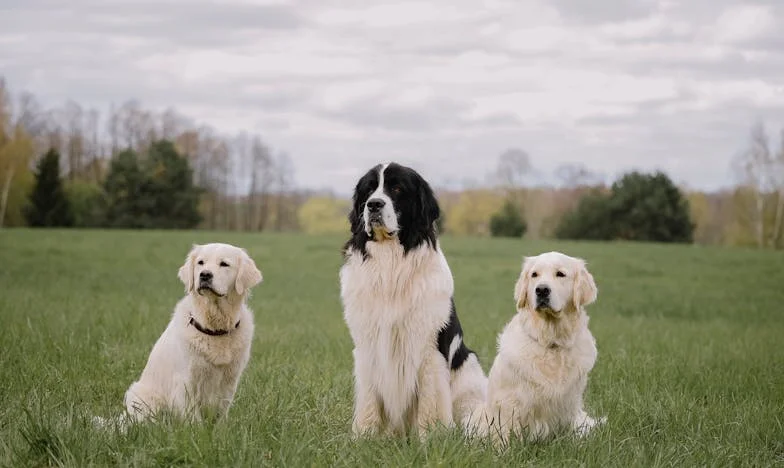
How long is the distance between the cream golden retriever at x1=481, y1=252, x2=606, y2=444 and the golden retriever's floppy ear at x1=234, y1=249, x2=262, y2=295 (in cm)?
173

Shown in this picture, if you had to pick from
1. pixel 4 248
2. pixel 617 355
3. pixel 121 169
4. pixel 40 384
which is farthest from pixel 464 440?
pixel 121 169

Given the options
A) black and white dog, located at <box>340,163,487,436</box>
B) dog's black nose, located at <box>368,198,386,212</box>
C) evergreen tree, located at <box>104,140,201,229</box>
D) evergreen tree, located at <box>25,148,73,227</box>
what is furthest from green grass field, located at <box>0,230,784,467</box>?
evergreen tree, located at <box>104,140,201,229</box>

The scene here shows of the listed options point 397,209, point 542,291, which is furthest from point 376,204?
point 542,291

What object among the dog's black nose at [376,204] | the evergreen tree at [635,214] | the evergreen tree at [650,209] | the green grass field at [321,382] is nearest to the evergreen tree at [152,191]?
the evergreen tree at [635,214]

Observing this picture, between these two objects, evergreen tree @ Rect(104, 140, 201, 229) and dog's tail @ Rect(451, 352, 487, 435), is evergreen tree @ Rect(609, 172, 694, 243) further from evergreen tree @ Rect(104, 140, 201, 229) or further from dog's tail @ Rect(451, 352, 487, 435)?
dog's tail @ Rect(451, 352, 487, 435)

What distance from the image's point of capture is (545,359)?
4883mm

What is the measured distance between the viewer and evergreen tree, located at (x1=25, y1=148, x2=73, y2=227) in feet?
148

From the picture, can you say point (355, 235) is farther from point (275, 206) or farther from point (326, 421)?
point (275, 206)

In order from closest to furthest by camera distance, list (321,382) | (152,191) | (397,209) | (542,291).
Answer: (542,291) < (397,209) < (321,382) < (152,191)

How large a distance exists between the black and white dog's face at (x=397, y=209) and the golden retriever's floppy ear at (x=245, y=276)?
77 cm

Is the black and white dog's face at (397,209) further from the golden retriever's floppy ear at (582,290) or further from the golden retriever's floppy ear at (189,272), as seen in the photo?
the golden retriever's floppy ear at (189,272)

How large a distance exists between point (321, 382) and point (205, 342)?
1.47 meters

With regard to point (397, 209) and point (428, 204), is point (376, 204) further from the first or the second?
point (428, 204)

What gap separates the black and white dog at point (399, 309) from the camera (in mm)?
5055
